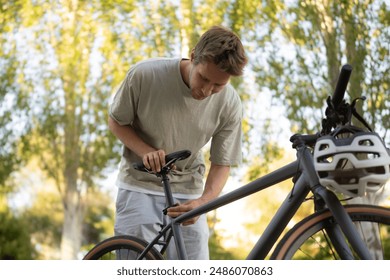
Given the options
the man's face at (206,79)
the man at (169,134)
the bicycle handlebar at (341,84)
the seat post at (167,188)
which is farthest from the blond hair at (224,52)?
the bicycle handlebar at (341,84)

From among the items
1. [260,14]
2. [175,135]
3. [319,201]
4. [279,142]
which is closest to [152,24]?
[260,14]

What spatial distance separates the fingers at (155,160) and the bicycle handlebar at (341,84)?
772 mm

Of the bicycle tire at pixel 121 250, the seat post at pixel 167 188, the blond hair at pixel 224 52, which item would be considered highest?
the blond hair at pixel 224 52

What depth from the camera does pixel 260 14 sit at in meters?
8.35

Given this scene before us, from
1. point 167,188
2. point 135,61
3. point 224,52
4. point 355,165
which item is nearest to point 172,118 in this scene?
A: point 167,188

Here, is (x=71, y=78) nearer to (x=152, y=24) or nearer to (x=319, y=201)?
(x=152, y=24)

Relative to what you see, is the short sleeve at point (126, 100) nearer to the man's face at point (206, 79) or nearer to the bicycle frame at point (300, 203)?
the man's face at point (206, 79)

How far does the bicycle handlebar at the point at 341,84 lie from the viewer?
1612 millimetres

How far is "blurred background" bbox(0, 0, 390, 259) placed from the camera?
718 centimetres

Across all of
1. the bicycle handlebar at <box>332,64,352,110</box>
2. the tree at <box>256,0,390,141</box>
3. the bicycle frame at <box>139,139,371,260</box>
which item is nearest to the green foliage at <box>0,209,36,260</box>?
the tree at <box>256,0,390,141</box>

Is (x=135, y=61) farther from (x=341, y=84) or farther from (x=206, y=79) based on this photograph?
(x=341, y=84)

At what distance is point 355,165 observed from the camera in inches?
60.6

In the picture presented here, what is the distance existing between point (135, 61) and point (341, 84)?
28.7ft

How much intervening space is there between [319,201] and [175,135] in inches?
37.4
